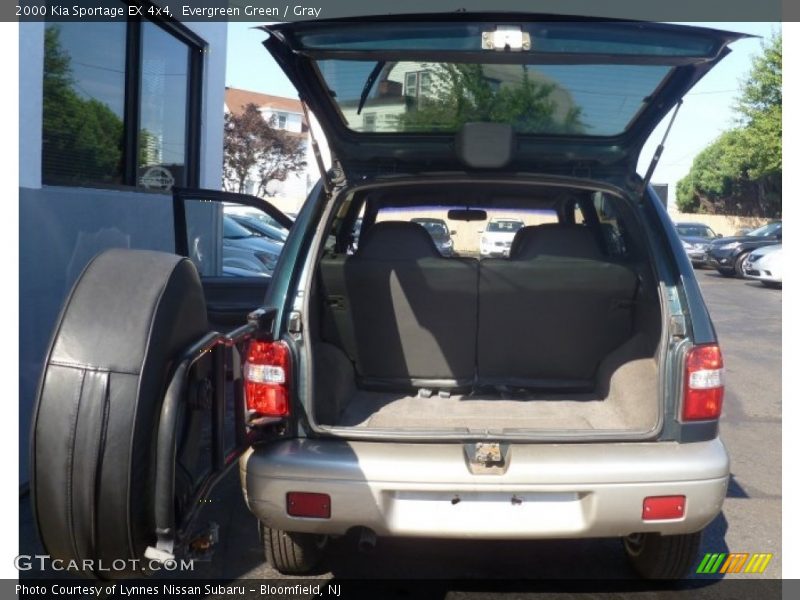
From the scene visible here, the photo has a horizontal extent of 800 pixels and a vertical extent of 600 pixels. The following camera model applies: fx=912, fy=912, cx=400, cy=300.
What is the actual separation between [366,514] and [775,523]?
275 cm

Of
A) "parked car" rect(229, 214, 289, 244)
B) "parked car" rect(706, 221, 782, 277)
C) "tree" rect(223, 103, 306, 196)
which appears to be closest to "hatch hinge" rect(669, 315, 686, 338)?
"parked car" rect(229, 214, 289, 244)

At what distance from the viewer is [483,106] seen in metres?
4.38

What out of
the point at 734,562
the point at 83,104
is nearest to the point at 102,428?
the point at 734,562

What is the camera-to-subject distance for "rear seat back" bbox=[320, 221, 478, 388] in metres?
4.69

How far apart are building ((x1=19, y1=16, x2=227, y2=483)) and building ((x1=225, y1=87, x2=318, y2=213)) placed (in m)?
23.7

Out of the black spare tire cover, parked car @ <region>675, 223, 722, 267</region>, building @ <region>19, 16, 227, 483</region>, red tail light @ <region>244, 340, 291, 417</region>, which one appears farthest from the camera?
parked car @ <region>675, 223, 722, 267</region>

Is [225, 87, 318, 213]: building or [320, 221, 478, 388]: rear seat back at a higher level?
[225, 87, 318, 213]: building

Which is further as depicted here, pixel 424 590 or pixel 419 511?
pixel 424 590

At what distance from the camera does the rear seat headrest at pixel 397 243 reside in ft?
15.6

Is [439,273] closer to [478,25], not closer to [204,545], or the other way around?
[478,25]

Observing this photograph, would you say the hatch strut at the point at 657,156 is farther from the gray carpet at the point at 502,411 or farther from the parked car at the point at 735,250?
the parked car at the point at 735,250

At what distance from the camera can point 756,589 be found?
4.19 metres

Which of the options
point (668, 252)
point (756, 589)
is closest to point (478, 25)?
point (668, 252)

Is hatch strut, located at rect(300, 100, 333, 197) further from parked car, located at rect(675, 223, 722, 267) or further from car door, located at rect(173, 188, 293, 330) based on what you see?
parked car, located at rect(675, 223, 722, 267)
